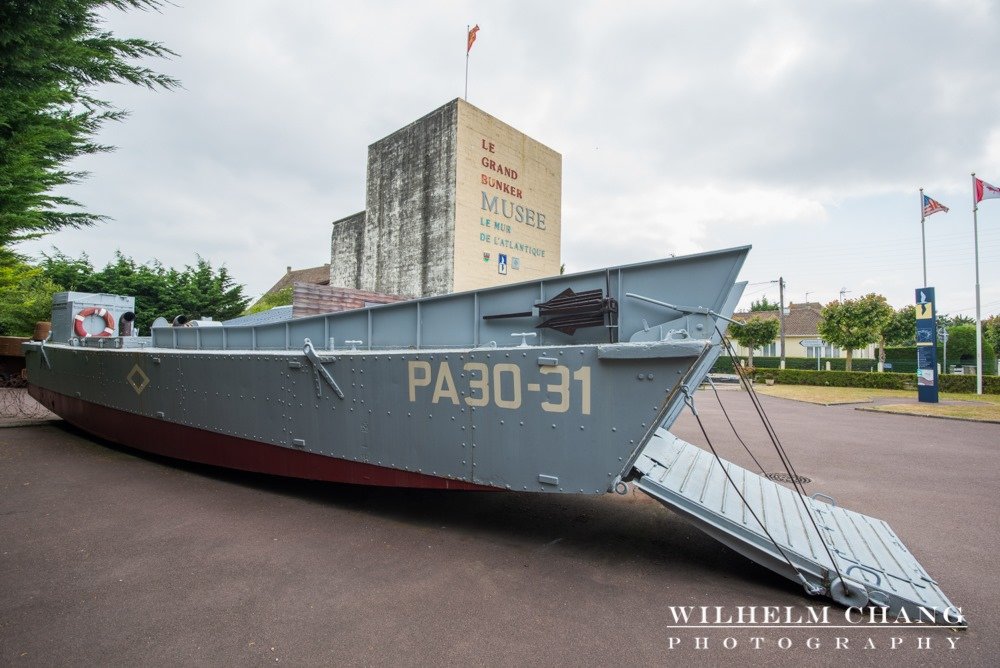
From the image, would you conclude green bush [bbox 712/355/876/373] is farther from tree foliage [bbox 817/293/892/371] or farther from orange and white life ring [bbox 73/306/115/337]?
orange and white life ring [bbox 73/306/115/337]

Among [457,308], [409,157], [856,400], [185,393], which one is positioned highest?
[409,157]

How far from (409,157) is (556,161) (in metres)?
3.96

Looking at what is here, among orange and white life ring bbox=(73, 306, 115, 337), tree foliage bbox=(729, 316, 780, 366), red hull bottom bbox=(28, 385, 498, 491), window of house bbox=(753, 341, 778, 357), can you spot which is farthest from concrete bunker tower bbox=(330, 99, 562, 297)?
window of house bbox=(753, 341, 778, 357)

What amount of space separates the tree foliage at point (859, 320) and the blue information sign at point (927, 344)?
587 inches

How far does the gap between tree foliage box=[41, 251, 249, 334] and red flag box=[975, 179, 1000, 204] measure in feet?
98.5

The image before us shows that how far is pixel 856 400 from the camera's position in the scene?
1706 cm

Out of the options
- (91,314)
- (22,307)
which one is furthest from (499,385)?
(22,307)

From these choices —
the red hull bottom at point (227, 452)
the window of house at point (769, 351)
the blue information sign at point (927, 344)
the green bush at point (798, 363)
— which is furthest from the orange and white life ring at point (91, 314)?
the window of house at point (769, 351)

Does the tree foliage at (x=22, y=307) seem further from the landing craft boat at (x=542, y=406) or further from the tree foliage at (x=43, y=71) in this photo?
the landing craft boat at (x=542, y=406)

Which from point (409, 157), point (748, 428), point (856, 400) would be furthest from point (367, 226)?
point (856, 400)

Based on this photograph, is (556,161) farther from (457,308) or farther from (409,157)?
(457,308)

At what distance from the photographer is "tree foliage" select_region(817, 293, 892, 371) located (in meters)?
28.3

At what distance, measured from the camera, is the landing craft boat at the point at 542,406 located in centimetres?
299

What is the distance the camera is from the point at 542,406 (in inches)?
129
